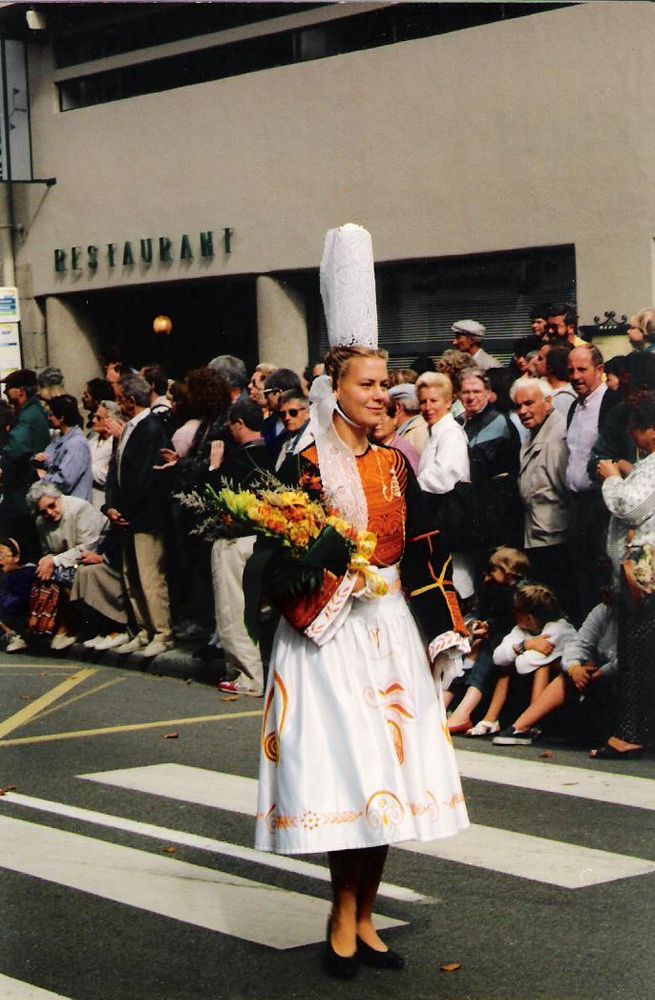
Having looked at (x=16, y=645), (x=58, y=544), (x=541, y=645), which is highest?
(x=58, y=544)

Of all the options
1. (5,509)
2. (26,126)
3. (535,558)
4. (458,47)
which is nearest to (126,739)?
(535,558)

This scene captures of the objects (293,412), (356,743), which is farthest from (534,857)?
(293,412)

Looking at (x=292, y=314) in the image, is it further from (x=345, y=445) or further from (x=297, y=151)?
(x=345, y=445)

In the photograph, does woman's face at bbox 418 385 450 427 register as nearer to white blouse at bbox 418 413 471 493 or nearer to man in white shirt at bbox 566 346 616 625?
white blouse at bbox 418 413 471 493

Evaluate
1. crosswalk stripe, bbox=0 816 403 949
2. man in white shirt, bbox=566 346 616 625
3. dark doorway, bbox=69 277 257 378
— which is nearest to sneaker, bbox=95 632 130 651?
man in white shirt, bbox=566 346 616 625

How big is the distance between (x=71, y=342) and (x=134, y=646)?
10.0 m

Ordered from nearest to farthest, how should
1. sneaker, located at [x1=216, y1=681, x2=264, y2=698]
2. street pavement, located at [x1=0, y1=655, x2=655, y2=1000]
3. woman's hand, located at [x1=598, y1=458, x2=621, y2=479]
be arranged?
1. street pavement, located at [x1=0, y1=655, x2=655, y2=1000]
2. woman's hand, located at [x1=598, y1=458, x2=621, y2=479]
3. sneaker, located at [x1=216, y1=681, x2=264, y2=698]

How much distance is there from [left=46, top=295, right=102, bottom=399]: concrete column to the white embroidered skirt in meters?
16.4

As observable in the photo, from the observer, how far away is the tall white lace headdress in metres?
5.43

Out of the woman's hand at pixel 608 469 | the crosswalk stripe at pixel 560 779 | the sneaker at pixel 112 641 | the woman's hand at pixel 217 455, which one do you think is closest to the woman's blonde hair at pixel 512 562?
the woman's hand at pixel 608 469

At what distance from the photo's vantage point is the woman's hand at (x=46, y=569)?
42.8 feet

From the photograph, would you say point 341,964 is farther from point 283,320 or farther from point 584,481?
point 283,320

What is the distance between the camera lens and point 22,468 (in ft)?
47.5

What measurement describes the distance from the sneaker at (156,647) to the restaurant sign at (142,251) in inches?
267
